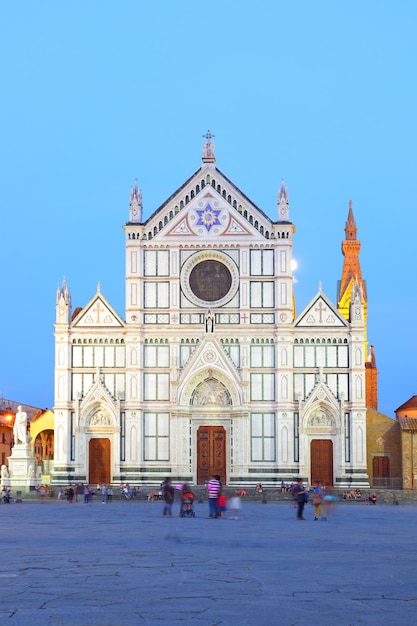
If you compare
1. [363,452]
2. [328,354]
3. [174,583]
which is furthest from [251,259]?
[174,583]

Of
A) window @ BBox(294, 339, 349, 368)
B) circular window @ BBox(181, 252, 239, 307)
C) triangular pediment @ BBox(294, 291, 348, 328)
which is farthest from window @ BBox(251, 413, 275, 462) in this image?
circular window @ BBox(181, 252, 239, 307)

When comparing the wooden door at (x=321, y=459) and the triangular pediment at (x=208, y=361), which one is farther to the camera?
the triangular pediment at (x=208, y=361)

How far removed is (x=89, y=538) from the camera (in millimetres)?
25188

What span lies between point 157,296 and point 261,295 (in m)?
5.86

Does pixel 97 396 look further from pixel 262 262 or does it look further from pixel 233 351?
Answer: pixel 262 262

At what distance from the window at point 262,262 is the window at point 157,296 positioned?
16.3 feet

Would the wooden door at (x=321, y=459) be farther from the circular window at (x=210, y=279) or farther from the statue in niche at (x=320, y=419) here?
the circular window at (x=210, y=279)

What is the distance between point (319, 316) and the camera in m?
61.8

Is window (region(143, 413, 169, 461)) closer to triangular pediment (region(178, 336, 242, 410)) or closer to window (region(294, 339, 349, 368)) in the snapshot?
triangular pediment (region(178, 336, 242, 410))

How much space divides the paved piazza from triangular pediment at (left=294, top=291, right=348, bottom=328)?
32.8m

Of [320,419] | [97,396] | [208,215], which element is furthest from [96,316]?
[320,419]

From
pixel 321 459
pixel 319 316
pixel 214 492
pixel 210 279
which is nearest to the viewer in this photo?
pixel 214 492

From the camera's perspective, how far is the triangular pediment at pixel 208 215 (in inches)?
2445

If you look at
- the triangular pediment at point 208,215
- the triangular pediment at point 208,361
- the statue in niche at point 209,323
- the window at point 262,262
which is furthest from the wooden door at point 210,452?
the triangular pediment at point 208,215
